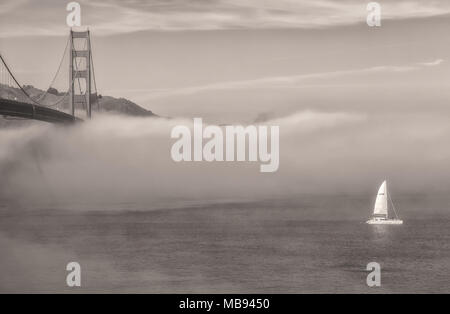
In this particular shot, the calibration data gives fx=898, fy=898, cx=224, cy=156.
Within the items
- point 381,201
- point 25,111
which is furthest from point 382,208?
point 25,111

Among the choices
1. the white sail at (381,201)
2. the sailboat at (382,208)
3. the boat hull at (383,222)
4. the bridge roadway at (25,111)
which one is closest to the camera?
the bridge roadway at (25,111)

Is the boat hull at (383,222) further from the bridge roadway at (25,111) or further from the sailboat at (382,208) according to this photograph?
the bridge roadway at (25,111)

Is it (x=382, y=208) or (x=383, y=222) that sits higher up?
(x=382, y=208)

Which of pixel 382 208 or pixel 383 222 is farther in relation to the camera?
pixel 383 222

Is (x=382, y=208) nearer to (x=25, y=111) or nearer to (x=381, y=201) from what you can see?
(x=381, y=201)

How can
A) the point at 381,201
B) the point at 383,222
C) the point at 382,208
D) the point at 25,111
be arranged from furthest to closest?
the point at 383,222, the point at 382,208, the point at 381,201, the point at 25,111

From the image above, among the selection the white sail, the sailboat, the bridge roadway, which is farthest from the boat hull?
the bridge roadway

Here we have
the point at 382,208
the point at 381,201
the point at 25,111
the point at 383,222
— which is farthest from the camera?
the point at 383,222

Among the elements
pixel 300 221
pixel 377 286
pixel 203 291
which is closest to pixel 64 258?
pixel 203 291

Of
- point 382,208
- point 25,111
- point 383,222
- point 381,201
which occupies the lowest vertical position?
point 25,111

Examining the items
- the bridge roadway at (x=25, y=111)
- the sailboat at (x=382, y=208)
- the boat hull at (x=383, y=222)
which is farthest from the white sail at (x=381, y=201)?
the bridge roadway at (x=25, y=111)

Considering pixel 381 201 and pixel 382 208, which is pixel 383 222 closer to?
pixel 382 208

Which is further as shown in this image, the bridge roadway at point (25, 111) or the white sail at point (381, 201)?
the white sail at point (381, 201)

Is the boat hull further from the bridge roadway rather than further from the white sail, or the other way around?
the bridge roadway
